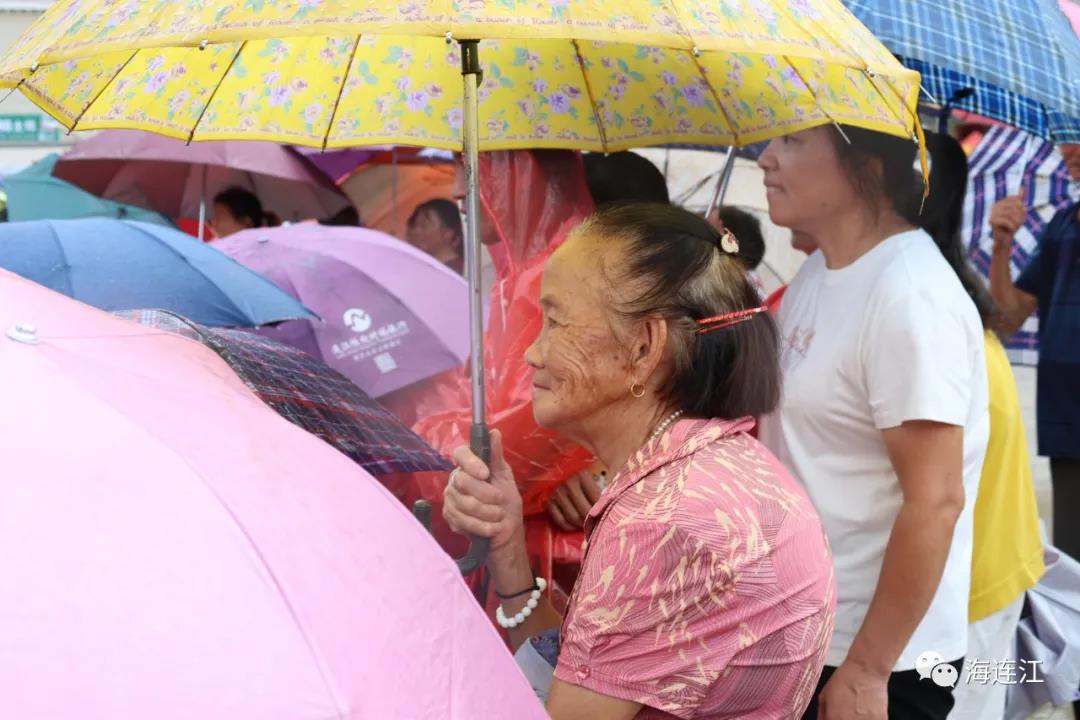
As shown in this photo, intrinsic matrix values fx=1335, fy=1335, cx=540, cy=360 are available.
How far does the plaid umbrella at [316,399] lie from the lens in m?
2.10

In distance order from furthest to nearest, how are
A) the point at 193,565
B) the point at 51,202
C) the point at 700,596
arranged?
1. the point at 51,202
2. the point at 700,596
3. the point at 193,565

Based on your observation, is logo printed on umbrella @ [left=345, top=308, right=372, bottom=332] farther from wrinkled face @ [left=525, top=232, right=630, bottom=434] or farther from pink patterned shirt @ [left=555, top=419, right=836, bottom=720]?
pink patterned shirt @ [left=555, top=419, right=836, bottom=720]

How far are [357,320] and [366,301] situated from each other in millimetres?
115

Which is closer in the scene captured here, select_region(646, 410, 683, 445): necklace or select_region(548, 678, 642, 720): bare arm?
select_region(548, 678, 642, 720): bare arm

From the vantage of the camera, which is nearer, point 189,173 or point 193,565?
point 193,565

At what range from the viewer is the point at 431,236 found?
23.0ft

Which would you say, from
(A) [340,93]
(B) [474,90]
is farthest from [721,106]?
(A) [340,93]

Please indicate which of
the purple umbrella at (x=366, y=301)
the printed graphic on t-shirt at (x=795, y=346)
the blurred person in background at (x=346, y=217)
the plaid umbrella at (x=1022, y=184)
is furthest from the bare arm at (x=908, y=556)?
the blurred person in background at (x=346, y=217)

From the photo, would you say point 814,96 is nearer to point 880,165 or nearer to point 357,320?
point 880,165

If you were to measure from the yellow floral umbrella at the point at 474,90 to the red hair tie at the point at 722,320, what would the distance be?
1.29ft

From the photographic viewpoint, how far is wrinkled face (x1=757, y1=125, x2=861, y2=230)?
2.78 m

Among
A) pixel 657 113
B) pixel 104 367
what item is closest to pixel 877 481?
pixel 657 113

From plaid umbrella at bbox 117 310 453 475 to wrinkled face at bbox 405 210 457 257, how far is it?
433cm

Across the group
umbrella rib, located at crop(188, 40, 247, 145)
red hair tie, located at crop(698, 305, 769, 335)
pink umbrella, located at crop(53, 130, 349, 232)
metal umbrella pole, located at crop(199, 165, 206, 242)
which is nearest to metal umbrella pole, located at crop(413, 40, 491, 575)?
red hair tie, located at crop(698, 305, 769, 335)
